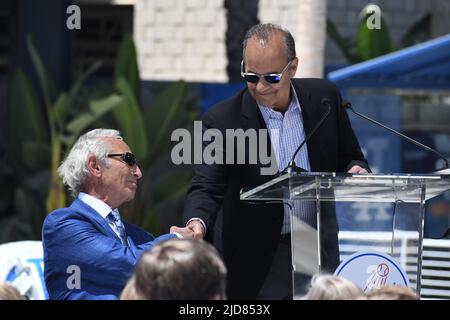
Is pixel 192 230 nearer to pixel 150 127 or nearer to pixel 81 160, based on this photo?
pixel 81 160

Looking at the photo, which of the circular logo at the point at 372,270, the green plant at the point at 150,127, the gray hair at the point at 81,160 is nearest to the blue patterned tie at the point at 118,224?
the gray hair at the point at 81,160

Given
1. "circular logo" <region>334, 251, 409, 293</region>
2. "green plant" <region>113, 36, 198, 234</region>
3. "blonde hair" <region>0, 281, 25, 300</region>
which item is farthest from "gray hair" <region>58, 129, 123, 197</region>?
"green plant" <region>113, 36, 198, 234</region>

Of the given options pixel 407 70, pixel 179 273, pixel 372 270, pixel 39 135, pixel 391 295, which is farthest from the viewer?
pixel 39 135

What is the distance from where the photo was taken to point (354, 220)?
14.3ft

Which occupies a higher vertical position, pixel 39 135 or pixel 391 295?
pixel 391 295

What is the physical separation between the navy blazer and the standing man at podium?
0.37 meters

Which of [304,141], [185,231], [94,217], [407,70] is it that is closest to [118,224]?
[94,217]

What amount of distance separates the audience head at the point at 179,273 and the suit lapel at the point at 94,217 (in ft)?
4.22

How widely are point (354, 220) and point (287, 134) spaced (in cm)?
55

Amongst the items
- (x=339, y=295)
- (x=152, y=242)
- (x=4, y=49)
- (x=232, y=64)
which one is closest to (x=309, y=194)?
(x=152, y=242)

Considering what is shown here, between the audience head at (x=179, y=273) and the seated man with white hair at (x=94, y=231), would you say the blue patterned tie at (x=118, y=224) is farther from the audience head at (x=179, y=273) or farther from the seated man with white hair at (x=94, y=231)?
the audience head at (x=179, y=273)

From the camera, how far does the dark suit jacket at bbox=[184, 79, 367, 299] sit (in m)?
4.72

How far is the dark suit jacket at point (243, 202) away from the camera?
15.5 feet

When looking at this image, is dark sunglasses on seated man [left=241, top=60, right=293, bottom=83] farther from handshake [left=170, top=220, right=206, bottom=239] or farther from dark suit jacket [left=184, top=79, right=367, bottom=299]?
handshake [left=170, top=220, right=206, bottom=239]
